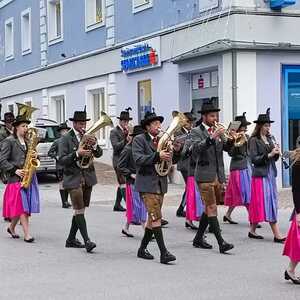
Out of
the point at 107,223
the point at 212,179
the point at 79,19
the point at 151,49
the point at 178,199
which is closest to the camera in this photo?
the point at 212,179

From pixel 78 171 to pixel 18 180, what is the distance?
1.48 meters

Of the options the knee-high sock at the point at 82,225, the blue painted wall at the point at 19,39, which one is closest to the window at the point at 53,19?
the blue painted wall at the point at 19,39

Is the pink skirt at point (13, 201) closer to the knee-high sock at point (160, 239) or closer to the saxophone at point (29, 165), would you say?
the saxophone at point (29, 165)

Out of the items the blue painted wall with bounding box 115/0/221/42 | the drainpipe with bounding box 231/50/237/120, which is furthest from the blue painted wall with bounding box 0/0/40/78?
the drainpipe with bounding box 231/50/237/120

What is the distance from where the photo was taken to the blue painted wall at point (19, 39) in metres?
32.4

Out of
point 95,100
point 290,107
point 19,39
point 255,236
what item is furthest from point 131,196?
point 19,39

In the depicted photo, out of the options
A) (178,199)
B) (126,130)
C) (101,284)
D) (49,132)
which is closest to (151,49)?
(49,132)

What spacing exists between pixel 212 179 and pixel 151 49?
41.2ft

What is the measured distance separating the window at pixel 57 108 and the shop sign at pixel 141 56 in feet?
23.2

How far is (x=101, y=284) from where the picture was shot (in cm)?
804

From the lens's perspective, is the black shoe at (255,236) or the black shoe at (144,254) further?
the black shoe at (255,236)

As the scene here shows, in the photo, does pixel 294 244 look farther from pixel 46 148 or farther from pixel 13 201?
pixel 46 148

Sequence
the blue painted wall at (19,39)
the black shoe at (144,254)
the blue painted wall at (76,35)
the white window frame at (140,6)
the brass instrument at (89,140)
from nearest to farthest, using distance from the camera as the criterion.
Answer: the black shoe at (144,254) → the brass instrument at (89,140) → the white window frame at (140,6) → the blue painted wall at (76,35) → the blue painted wall at (19,39)

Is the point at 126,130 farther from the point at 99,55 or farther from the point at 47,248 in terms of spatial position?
the point at 99,55
